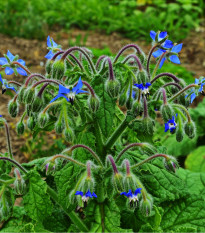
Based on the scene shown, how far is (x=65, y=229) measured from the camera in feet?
8.02

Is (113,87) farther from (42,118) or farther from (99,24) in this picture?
(99,24)

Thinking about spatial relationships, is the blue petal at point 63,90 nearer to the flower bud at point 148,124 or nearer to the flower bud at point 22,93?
the flower bud at point 22,93

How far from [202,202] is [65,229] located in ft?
2.99

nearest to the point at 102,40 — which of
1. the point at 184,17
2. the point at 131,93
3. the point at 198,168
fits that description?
the point at 184,17

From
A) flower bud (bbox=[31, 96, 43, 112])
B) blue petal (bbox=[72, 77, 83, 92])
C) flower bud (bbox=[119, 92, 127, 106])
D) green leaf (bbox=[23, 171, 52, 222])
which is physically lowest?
green leaf (bbox=[23, 171, 52, 222])

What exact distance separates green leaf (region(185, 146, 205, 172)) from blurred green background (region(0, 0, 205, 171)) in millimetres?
1742

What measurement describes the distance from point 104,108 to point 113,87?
118 millimetres

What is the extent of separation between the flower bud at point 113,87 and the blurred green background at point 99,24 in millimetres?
3027

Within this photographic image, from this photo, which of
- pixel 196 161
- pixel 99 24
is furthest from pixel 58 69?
pixel 99 24

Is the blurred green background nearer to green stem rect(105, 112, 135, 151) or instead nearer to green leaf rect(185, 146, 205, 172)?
green leaf rect(185, 146, 205, 172)

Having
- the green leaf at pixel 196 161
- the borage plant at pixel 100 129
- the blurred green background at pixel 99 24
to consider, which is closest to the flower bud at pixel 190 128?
the borage plant at pixel 100 129

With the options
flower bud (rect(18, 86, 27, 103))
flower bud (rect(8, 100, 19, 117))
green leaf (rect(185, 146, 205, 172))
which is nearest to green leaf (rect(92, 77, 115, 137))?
flower bud (rect(18, 86, 27, 103))

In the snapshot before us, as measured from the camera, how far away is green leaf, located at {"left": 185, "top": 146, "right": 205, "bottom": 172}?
3.19 metres

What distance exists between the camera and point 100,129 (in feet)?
6.59
